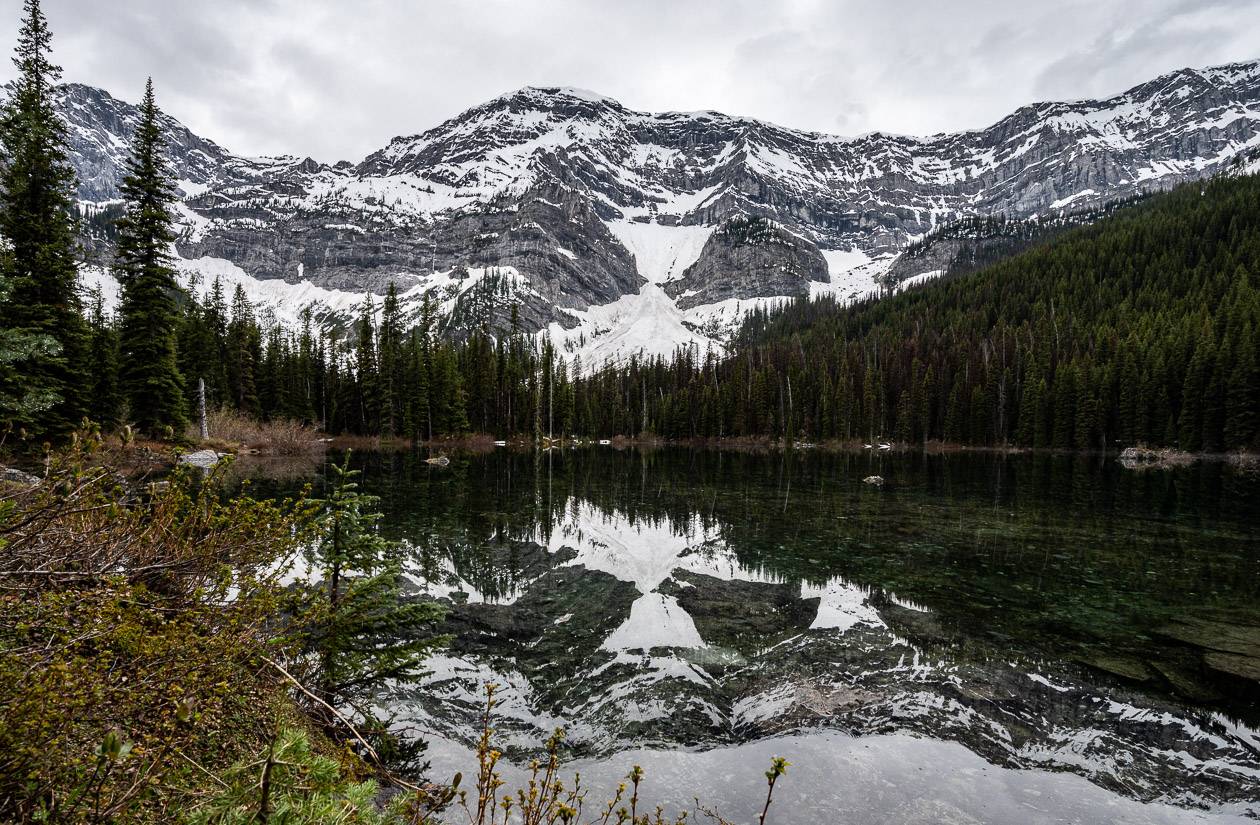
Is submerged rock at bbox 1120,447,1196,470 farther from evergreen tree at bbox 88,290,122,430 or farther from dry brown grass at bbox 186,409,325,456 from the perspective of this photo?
evergreen tree at bbox 88,290,122,430

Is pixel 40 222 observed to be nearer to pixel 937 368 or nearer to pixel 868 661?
pixel 868 661

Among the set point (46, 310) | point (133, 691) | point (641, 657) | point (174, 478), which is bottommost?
point (641, 657)

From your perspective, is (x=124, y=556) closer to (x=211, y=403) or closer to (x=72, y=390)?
(x=72, y=390)

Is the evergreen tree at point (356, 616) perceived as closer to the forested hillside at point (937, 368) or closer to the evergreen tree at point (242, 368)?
the forested hillside at point (937, 368)

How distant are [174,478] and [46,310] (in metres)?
25.6

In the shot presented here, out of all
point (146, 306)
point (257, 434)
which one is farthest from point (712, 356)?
point (146, 306)

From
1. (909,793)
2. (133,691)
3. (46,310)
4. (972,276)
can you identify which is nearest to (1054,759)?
(909,793)

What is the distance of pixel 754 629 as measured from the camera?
10.9 m

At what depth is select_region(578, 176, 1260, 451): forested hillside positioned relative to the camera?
222 feet

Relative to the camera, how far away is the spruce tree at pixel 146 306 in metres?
29.3

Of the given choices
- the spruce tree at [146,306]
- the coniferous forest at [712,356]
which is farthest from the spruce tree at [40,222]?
the spruce tree at [146,306]

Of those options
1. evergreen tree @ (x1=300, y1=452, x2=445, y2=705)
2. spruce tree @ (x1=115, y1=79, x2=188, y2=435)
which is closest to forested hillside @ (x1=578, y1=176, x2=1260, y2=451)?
spruce tree @ (x1=115, y1=79, x2=188, y2=435)

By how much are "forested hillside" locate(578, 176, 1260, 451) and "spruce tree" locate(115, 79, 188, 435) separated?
79290mm

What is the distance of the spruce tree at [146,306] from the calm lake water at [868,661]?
18.5 metres
